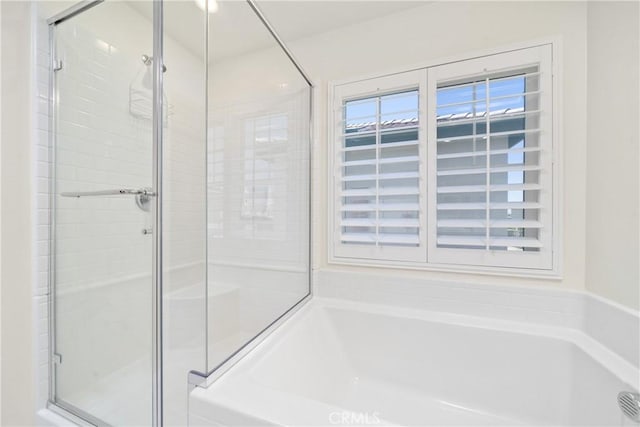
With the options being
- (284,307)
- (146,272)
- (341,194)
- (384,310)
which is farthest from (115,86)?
(384,310)

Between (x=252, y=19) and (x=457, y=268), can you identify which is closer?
(x=252, y=19)

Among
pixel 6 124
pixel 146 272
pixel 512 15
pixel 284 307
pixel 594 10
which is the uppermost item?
pixel 512 15

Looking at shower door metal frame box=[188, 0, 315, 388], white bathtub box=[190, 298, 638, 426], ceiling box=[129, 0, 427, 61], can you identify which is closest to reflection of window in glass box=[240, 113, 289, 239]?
shower door metal frame box=[188, 0, 315, 388]

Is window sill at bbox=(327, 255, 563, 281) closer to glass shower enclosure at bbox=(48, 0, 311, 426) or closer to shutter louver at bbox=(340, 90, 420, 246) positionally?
shutter louver at bbox=(340, 90, 420, 246)

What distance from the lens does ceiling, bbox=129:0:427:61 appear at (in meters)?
1.27

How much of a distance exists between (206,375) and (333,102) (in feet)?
5.38

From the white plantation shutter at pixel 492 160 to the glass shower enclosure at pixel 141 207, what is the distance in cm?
106

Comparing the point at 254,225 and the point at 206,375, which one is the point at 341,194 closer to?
the point at 254,225

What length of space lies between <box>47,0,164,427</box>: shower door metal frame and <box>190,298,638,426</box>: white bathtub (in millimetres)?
327

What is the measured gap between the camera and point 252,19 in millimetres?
1440

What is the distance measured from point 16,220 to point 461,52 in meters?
2.28

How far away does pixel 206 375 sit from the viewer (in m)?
0.94

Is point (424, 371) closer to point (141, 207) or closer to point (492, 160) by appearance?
point (492, 160)

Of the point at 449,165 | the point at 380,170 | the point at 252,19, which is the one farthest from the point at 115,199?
the point at 449,165
